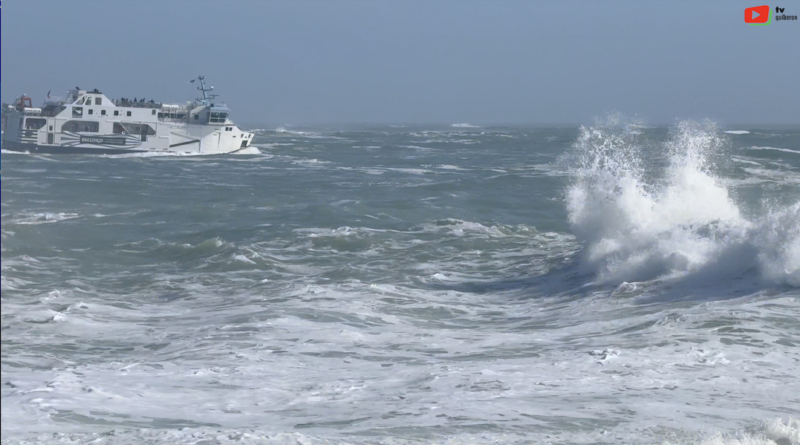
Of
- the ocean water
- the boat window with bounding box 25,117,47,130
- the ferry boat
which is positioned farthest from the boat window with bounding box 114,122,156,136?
the ocean water

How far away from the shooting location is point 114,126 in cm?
5925

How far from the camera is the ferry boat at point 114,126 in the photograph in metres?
57.8

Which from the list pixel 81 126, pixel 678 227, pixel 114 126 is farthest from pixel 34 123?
pixel 678 227

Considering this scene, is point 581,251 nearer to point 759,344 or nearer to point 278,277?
point 278,277

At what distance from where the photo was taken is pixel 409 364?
11.1m

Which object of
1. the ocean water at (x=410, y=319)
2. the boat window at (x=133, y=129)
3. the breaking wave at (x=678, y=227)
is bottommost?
the ocean water at (x=410, y=319)

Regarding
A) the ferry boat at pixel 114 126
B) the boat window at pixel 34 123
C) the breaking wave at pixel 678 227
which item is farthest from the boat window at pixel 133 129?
the breaking wave at pixel 678 227

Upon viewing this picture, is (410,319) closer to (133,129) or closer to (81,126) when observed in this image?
(133,129)

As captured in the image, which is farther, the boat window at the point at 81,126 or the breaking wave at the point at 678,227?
the boat window at the point at 81,126

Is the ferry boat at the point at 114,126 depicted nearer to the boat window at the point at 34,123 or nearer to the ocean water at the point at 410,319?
the boat window at the point at 34,123

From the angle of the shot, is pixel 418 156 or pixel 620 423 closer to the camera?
pixel 620 423

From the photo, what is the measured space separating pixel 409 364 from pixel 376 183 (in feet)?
97.0

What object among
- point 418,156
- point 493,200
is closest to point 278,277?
point 493,200

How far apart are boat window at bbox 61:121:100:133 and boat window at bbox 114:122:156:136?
1.37 m
